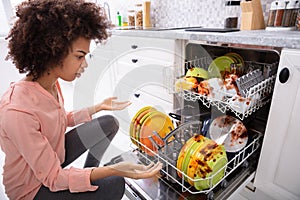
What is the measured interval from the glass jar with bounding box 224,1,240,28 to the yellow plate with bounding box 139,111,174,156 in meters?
0.64

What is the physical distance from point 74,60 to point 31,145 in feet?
1.00

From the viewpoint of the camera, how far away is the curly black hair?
63cm

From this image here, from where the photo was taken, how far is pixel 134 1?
2.14 meters

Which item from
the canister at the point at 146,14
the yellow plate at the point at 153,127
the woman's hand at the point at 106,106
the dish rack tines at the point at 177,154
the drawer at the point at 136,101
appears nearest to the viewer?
the dish rack tines at the point at 177,154

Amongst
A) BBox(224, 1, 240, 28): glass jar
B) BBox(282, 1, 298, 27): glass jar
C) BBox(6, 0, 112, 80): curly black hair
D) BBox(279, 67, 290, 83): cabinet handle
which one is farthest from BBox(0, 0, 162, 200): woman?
BBox(282, 1, 298, 27): glass jar

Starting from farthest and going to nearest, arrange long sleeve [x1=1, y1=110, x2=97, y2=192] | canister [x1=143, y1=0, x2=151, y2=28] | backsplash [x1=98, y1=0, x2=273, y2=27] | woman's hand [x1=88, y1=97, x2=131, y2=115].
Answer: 1. canister [x1=143, y1=0, x2=151, y2=28]
2. backsplash [x1=98, y1=0, x2=273, y2=27]
3. woman's hand [x1=88, y1=97, x2=131, y2=115]
4. long sleeve [x1=1, y1=110, x2=97, y2=192]

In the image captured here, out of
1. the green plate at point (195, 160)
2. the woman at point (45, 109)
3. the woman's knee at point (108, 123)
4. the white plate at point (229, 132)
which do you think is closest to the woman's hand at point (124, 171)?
the woman at point (45, 109)

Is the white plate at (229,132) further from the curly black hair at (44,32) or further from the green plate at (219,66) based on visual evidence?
the curly black hair at (44,32)

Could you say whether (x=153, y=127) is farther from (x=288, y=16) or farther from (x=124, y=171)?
(x=288, y=16)

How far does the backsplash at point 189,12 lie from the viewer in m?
1.30

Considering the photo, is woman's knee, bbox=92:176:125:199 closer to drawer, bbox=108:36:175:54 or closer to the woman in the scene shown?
the woman

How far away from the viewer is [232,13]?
48.0 inches

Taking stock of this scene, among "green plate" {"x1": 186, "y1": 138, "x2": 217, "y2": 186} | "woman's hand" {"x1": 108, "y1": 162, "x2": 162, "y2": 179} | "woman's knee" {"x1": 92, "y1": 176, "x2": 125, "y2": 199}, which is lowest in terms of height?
"woman's knee" {"x1": 92, "y1": 176, "x2": 125, "y2": 199}

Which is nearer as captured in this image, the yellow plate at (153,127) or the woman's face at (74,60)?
the woman's face at (74,60)
